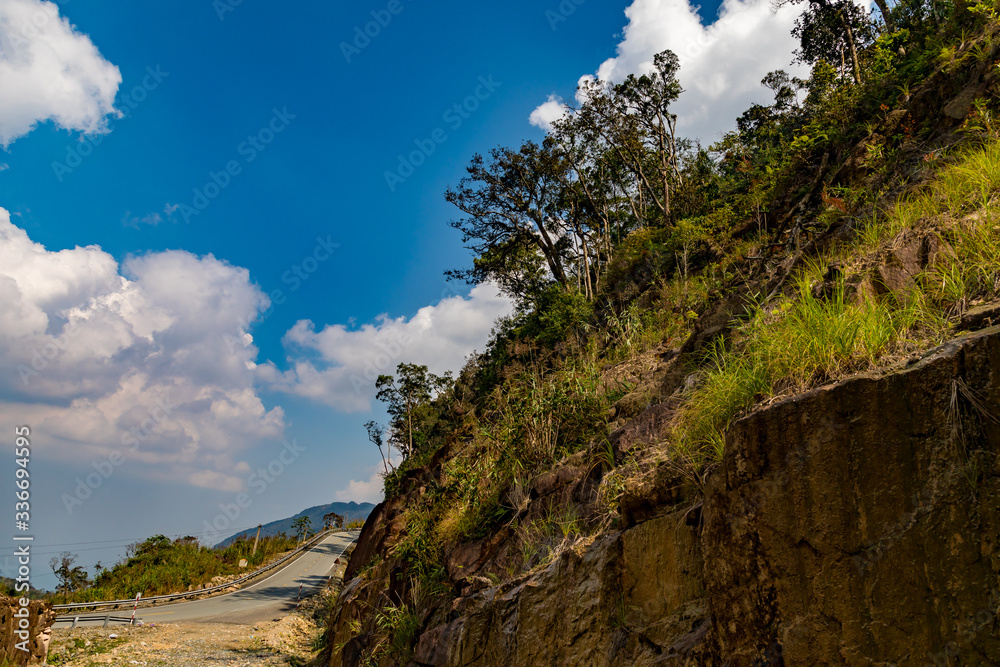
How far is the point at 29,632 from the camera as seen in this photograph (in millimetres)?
10953

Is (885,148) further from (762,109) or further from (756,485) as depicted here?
(762,109)

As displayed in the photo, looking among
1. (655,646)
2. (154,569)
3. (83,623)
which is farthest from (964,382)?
(154,569)

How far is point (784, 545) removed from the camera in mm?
2717

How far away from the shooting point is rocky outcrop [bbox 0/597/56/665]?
395 inches

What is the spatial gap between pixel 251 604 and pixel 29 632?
15.1 meters

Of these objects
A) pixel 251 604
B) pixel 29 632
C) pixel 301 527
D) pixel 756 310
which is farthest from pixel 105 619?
pixel 301 527

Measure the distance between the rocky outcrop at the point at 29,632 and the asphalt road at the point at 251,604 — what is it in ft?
26.2

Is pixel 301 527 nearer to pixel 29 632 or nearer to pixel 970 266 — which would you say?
pixel 29 632

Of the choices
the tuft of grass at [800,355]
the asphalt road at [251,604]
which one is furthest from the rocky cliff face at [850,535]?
the asphalt road at [251,604]

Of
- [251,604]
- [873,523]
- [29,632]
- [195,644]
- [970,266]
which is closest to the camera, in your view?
[873,523]

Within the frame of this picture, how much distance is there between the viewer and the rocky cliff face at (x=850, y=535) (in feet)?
7.43

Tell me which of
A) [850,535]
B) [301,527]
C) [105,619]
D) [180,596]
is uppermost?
[850,535]

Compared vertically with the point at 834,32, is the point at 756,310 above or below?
below

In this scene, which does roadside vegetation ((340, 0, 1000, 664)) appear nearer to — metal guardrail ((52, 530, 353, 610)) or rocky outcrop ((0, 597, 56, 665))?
rocky outcrop ((0, 597, 56, 665))
